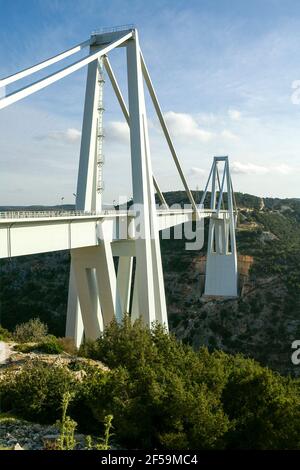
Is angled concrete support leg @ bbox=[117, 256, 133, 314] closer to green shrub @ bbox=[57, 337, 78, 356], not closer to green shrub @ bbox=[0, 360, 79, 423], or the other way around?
green shrub @ bbox=[57, 337, 78, 356]

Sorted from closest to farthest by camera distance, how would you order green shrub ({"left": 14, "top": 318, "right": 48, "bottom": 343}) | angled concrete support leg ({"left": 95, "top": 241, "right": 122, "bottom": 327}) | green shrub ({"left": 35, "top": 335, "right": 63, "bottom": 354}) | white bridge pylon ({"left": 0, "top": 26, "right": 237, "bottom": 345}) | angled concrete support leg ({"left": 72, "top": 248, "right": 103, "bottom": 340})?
white bridge pylon ({"left": 0, "top": 26, "right": 237, "bottom": 345}) < angled concrete support leg ({"left": 95, "top": 241, "right": 122, "bottom": 327}) < angled concrete support leg ({"left": 72, "top": 248, "right": 103, "bottom": 340}) < green shrub ({"left": 35, "top": 335, "right": 63, "bottom": 354}) < green shrub ({"left": 14, "top": 318, "right": 48, "bottom": 343})

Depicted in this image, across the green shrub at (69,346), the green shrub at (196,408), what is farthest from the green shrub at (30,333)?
the green shrub at (196,408)

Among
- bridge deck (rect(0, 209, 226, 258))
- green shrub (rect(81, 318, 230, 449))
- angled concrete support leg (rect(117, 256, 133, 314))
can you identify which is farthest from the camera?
angled concrete support leg (rect(117, 256, 133, 314))

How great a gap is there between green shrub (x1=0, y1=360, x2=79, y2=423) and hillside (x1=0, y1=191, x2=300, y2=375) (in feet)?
85.2

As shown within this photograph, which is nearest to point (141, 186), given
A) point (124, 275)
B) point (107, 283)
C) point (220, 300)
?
point (107, 283)

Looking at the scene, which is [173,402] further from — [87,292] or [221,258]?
[221,258]

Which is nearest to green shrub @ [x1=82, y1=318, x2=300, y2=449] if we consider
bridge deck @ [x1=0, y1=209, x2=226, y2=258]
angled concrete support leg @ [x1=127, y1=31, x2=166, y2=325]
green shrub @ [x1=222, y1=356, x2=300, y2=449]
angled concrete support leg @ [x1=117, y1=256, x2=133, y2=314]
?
green shrub @ [x1=222, y1=356, x2=300, y2=449]

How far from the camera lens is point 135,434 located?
31.3 ft

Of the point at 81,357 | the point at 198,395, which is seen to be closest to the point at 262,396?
the point at 198,395

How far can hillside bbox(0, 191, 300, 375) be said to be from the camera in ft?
129

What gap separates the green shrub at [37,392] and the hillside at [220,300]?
85.2 feet

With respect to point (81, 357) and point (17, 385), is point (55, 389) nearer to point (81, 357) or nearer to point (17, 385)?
point (17, 385)

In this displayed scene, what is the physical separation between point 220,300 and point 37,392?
3669 centimetres

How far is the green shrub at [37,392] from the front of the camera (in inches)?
437
